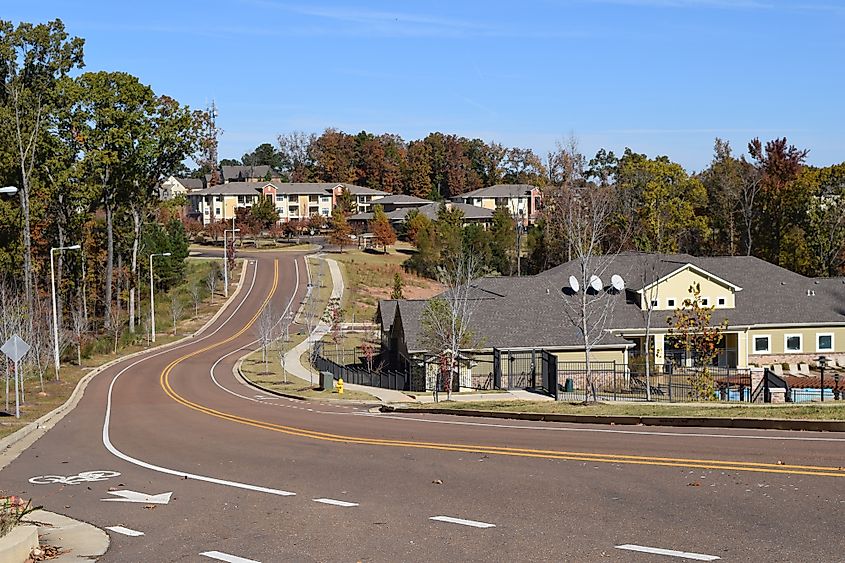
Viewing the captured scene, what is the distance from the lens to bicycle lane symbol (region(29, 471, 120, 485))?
57.2 feet

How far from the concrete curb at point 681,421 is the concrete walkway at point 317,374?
580 inches

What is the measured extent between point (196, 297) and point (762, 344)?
53.7m

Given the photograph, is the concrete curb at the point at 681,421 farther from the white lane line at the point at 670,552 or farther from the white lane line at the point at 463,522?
the white lane line at the point at 670,552

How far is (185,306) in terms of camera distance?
93125 millimetres

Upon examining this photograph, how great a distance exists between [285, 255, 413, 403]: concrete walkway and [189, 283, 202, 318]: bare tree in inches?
496

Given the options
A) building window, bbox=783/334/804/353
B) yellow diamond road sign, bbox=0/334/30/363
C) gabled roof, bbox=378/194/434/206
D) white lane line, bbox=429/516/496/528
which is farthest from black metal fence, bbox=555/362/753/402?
gabled roof, bbox=378/194/434/206

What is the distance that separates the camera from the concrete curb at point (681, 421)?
1781cm

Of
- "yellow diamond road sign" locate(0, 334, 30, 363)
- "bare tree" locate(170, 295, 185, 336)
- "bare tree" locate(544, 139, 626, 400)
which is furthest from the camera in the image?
"bare tree" locate(170, 295, 185, 336)

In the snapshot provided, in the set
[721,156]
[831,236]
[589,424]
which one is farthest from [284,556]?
→ [721,156]

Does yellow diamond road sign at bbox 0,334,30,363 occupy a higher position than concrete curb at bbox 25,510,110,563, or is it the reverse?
yellow diamond road sign at bbox 0,334,30,363

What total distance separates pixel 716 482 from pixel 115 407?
30559 mm

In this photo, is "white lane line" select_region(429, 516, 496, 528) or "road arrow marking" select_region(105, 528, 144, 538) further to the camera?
"road arrow marking" select_region(105, 528, 144, 538)

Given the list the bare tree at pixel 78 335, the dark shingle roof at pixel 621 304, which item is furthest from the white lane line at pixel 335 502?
the bare tree at pixel 78 335

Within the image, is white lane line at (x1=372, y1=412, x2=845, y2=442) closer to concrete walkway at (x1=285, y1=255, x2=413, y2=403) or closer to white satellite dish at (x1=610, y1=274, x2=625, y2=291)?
concrete walkway at (x1=285, y1=255, x2=413, y2=403)
